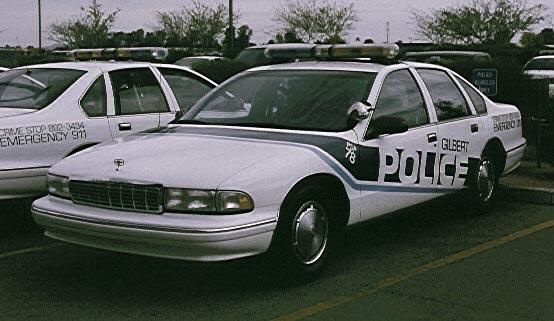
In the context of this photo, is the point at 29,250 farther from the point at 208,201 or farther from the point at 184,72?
the point at 184,72

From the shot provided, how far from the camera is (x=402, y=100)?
21.8 ft

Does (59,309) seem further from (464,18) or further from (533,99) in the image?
(464,18)

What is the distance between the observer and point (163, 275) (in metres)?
5.86

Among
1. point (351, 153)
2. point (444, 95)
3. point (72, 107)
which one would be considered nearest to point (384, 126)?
point (351, 153)

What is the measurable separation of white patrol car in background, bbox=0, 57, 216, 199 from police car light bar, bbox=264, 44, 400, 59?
1187mm

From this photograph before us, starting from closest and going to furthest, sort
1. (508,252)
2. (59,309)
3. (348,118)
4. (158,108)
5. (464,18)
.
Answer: (59,309) → (348,118) → (508,252) → (158,108) → (464,18)

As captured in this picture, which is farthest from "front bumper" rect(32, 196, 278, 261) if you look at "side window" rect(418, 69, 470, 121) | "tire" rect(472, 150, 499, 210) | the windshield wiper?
"tire" rect(472, 150, 499, 210)

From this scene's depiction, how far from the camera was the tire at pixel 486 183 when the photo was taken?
7715 millimetres

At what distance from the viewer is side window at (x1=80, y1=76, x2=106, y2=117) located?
7.59m

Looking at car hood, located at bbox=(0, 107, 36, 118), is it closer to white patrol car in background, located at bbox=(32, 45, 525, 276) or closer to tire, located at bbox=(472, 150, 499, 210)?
white patrol car in background, located at bbox=(32, 45, 525, 276)

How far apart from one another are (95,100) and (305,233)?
10.0ft

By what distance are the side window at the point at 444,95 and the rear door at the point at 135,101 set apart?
2.57m

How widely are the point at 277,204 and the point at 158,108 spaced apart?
334cm

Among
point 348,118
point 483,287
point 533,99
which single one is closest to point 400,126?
point 348,118
